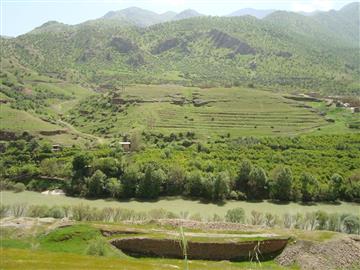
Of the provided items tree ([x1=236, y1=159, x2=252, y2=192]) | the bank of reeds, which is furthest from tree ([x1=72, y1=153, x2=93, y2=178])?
tree ([x1=236, y1=159, x2=252, y2=192])

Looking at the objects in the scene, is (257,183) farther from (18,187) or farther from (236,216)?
(18,187)

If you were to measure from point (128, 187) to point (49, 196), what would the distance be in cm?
1543

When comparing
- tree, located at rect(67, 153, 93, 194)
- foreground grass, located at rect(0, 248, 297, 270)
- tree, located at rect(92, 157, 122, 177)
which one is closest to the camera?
foreground grass, located at rect(0, 248, 297, 270)

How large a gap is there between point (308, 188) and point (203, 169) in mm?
20265

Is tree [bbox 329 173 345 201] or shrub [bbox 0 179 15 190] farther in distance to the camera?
shrub [bbox 0 179 15 190]

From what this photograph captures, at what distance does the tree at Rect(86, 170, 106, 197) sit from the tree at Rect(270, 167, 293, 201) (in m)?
30.9

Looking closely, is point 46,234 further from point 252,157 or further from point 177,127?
point 177,127

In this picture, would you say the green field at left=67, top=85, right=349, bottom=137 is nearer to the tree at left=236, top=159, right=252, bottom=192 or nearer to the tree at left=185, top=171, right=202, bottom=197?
the tree at left=236, top=159, right=252, bottom=192

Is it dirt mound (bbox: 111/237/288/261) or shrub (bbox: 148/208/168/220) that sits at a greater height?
dirt mound (bbox: 111/237/288/261)

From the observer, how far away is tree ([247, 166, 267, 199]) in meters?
77.5

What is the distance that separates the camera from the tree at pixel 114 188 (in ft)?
256

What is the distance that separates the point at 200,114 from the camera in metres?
141

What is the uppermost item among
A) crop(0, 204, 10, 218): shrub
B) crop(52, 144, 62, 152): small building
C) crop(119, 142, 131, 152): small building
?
crop(119, 142, 131, 152): small building

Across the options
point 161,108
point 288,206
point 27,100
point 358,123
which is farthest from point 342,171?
point 27,100
